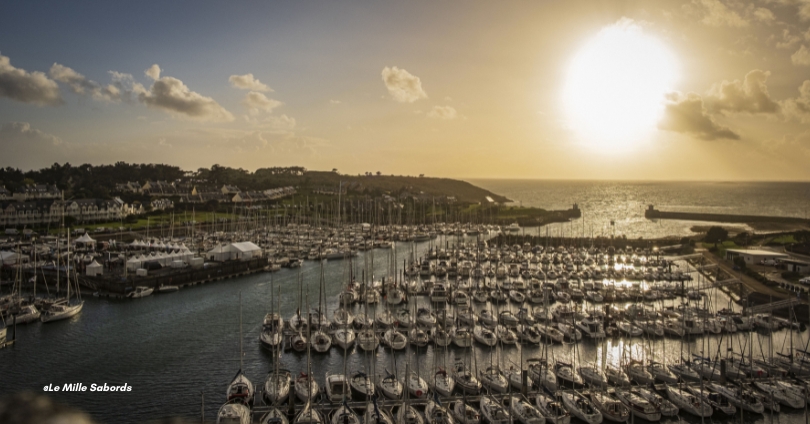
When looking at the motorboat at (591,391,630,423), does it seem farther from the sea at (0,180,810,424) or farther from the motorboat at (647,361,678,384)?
the motorboat at (647,361,678,384)

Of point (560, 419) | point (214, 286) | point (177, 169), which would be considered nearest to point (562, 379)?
point (560, 419)

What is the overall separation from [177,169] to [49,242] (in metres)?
70.7

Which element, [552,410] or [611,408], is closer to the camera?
[552,410]

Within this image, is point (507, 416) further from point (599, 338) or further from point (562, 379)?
point (599, 338)

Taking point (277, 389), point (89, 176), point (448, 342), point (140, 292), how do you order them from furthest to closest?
point (89, 176), point (140, 292), point (448, 342), point (277, 389)

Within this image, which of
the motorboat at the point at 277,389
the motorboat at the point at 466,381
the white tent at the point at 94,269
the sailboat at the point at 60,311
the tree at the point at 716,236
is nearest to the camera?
the motorboat at the point at 277,389

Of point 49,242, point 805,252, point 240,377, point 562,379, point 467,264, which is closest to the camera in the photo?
point 240,377

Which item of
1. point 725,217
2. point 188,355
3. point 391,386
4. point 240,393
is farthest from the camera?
point 725,217

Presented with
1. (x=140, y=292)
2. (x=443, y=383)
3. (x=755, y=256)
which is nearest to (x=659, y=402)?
(x=443, y=383)

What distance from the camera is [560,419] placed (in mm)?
15133

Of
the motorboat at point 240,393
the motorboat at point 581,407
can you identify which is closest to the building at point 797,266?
the motorboat at point 581,407

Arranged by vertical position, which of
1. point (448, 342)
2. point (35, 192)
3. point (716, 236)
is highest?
point (35, 192)

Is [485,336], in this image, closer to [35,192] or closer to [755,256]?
[755,256]

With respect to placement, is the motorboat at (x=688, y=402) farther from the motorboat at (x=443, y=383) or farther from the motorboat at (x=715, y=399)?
the motorboat at (x=443, y=383)
